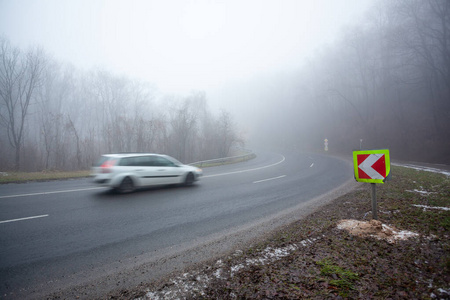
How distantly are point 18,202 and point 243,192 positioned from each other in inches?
297

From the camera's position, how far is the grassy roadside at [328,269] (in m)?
2.48

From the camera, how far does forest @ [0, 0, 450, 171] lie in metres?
22.4

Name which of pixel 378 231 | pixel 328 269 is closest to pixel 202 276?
pixel 328 269

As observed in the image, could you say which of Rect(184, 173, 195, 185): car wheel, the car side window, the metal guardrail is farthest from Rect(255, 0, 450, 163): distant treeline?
the car side window

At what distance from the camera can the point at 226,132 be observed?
108ft

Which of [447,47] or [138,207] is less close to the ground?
[447,47]

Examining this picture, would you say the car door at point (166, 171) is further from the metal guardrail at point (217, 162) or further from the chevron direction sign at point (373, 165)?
the metal guardrail at point (217, 162)

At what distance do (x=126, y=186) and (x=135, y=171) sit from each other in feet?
2.13

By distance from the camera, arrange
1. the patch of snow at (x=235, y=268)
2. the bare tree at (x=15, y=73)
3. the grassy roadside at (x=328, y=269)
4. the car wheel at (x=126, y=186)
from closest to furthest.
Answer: the grassy roadside at (x=328, y=269) → the patch of snow at (x=235, y=268) → the car wheel at (x=126, y=186) → the bare tree at (x=15, y=73)

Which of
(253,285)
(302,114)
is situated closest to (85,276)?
(253,285)

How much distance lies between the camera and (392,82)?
3006 cm

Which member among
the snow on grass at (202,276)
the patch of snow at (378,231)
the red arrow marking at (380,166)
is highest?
the red arrow marking at (380,166)

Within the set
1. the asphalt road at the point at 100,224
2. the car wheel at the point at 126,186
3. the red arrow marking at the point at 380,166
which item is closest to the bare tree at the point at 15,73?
the asphalt road at the point at 100,224

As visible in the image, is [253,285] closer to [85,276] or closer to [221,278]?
[221,278]
